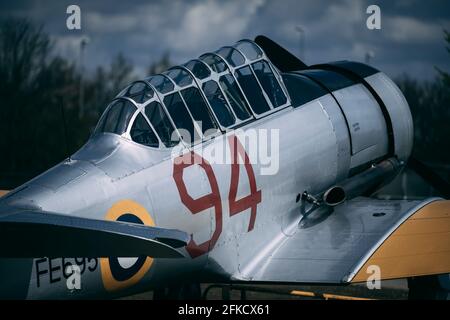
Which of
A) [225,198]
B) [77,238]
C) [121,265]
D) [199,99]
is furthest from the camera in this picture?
[199,99]

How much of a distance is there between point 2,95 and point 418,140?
532 inches

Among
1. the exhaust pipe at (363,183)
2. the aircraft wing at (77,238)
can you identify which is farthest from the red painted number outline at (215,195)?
the aircraft wing at (77,238)

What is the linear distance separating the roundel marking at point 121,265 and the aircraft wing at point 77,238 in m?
1.07

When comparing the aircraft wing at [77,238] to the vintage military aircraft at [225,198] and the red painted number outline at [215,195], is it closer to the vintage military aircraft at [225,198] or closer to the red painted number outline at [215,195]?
the vintage military aircraft at [225,198]

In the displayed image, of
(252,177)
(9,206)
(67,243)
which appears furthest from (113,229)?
(252,177)

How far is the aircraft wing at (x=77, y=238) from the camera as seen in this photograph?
4.09m

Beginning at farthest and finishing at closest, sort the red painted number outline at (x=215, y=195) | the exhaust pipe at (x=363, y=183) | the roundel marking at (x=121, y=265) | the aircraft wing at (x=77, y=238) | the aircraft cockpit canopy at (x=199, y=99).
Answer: the exhaust pipe at (x=363, y=183)
the aircraft cockpit canopy at (x=199, y=99)
the red painted number outline at (x=215, y=195)
the roundel marking at (x=121, y=265)
the aircraft wing at (x=77, y=238)

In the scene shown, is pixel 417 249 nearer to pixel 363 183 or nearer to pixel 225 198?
pixel 225 198

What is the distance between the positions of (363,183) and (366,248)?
6.46ft

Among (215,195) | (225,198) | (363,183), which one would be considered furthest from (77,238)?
(363,183)

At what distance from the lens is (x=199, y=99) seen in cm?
682

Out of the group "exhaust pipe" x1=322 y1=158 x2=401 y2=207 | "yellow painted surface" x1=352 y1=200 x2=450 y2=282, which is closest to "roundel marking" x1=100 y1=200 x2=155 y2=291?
"yellow painted surface" x1=352 y1=200 x2=450 y2=282
